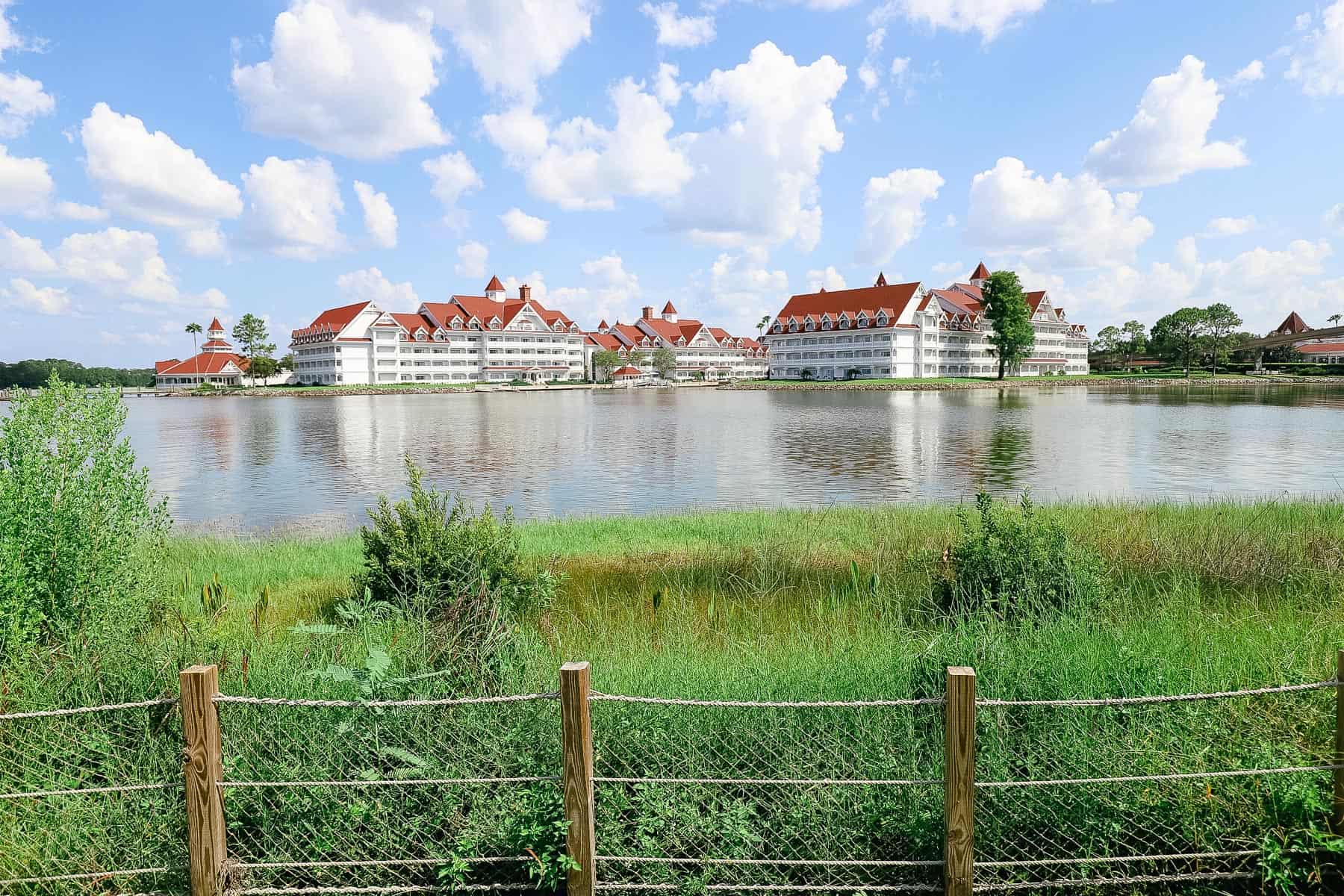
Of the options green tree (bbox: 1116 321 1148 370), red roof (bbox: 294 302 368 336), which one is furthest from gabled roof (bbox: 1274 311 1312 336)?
red roof (bbox: 294 302 368 336)

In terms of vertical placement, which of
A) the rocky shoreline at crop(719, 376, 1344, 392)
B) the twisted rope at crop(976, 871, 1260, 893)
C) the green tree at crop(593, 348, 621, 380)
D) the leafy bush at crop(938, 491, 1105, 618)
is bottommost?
the twisted rope at crop(976, 871, 1260, 893)

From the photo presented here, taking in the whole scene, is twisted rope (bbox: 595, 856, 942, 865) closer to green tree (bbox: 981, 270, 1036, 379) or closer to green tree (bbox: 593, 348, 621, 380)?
green tree (bbox: 981, 270, 1036, 379)

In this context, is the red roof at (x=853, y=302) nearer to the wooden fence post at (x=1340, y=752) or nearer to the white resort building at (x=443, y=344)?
the white resort building at (x=443, y=344)

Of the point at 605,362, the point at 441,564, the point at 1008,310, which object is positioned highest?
the point at 1008,310

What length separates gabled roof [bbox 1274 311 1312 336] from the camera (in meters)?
119

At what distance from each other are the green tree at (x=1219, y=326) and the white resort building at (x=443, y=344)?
81.2 meters

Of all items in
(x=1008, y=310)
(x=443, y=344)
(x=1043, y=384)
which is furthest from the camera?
(x=443, y=344)

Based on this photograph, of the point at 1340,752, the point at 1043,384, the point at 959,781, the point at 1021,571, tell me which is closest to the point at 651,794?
the point at 959,781

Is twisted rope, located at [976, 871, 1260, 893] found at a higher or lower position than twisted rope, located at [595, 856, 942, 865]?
lower

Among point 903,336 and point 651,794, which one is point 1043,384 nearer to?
point 903,336

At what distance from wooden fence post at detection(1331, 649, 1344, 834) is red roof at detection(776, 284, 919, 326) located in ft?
318

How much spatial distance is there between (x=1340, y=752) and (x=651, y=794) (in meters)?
3.09

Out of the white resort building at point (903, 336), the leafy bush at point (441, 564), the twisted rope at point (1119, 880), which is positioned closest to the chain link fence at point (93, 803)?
the leafy bush at point (441, 564)

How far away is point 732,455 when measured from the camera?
87.1ft
